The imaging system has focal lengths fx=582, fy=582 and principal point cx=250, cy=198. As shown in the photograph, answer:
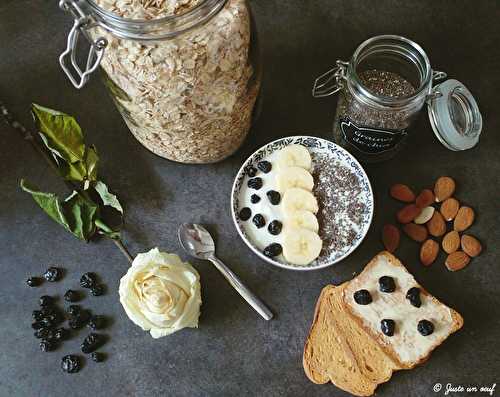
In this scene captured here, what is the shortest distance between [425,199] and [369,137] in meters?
0.22

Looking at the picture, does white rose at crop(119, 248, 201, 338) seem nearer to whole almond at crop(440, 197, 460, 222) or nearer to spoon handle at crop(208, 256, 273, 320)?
spoon handle at crop(208, 256, 273, 320)

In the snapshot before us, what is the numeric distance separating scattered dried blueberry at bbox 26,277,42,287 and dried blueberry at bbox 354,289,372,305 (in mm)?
700

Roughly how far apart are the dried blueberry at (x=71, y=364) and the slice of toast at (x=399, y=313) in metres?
0.59

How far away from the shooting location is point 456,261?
4.22ft

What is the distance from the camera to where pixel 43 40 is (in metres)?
1.46

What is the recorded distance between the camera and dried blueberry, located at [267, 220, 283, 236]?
1.27m

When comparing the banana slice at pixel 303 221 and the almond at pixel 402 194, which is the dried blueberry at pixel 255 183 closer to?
the banana slice at pixel 303 221

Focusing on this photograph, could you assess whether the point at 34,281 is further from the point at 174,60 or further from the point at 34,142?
the point at 174,60

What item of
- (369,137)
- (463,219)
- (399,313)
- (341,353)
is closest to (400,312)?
(399,313)

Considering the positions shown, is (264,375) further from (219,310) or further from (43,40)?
→ (43,40)

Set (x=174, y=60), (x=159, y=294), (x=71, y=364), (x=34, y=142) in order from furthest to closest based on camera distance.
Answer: (x=34, y=142)
(x=71, y=364)
(x=159, y=294)
(x=174, y=60)

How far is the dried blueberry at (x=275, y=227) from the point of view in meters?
1.27

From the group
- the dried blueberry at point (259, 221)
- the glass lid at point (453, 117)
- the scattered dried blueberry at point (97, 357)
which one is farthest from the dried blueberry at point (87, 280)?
the glass lid at point (453, 117)

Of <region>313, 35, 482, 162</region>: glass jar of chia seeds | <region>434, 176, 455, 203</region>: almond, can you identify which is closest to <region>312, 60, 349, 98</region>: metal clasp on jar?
<region>313, 35, 482, 162</region>: glass jar of chia seeds
